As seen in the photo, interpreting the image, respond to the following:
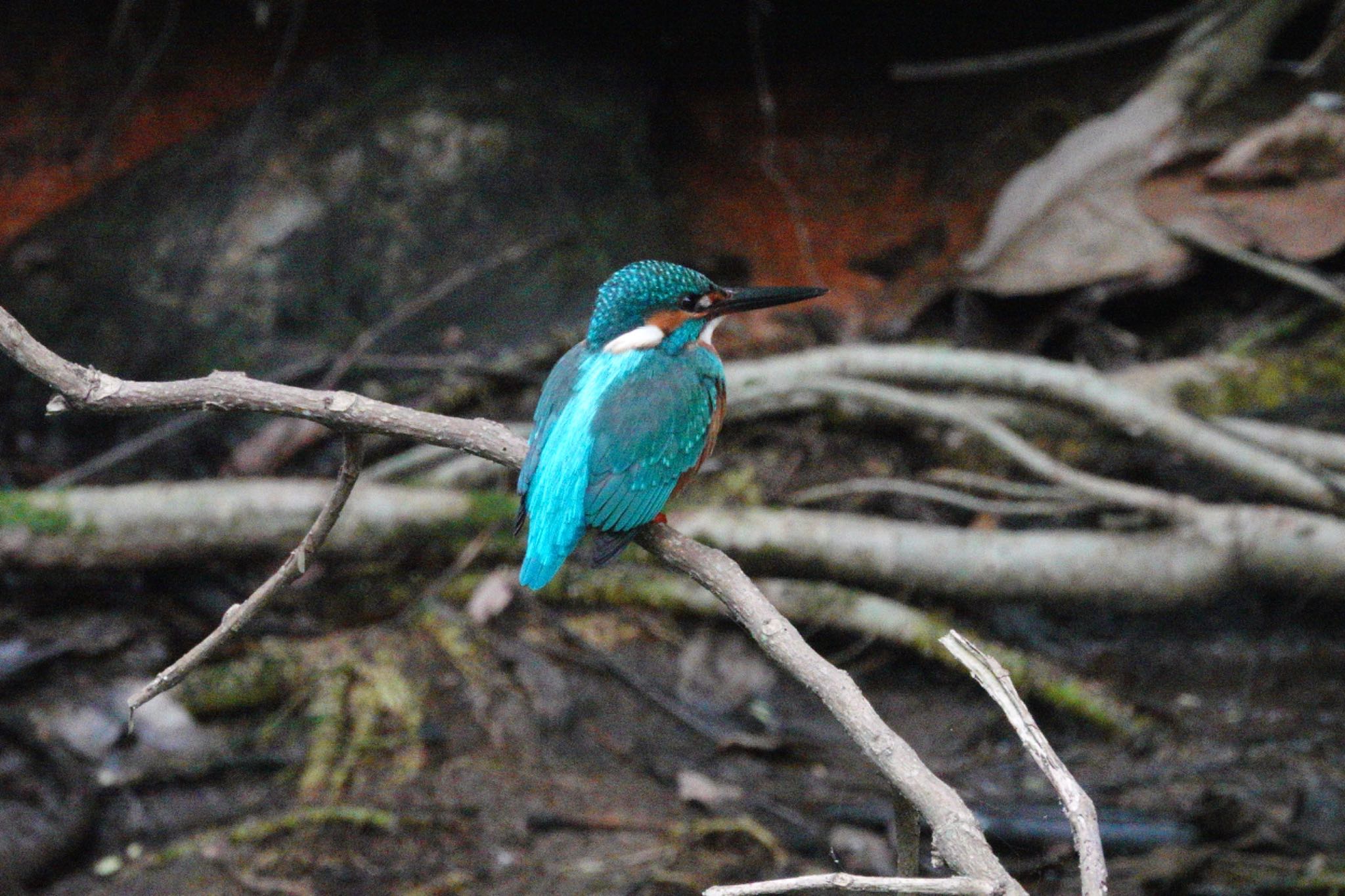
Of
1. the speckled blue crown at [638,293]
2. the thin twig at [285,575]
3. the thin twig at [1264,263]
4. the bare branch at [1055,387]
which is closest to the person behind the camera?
the thin twig at [285,575]

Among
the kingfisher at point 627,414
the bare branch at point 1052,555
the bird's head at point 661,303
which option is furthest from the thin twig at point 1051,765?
the bare branch at point 1052,555

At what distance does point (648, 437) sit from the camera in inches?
85.5

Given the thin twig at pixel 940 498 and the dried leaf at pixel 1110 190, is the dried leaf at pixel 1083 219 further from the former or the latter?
the thin twig at pixel 940 498

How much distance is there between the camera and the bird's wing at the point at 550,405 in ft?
6.77

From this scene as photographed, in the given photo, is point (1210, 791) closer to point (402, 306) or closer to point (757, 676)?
point (757, 676)

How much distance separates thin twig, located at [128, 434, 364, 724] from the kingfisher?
0.31m

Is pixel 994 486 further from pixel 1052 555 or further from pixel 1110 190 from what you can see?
pixel 1110 190

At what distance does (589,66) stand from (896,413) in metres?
2.58

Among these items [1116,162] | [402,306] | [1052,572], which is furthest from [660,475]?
[1116,162]

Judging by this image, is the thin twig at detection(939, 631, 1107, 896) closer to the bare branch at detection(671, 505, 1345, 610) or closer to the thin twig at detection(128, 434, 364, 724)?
the thin twig at detection(128, 434, 364, 724)

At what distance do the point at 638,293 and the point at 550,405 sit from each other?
27 cm

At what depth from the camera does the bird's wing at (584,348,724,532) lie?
6.90 feet

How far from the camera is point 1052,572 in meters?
3.50

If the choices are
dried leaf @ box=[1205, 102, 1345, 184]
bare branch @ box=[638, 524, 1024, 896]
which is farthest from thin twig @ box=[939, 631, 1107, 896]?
dried leaf @ box=[1205, 102, 1345, 184]
